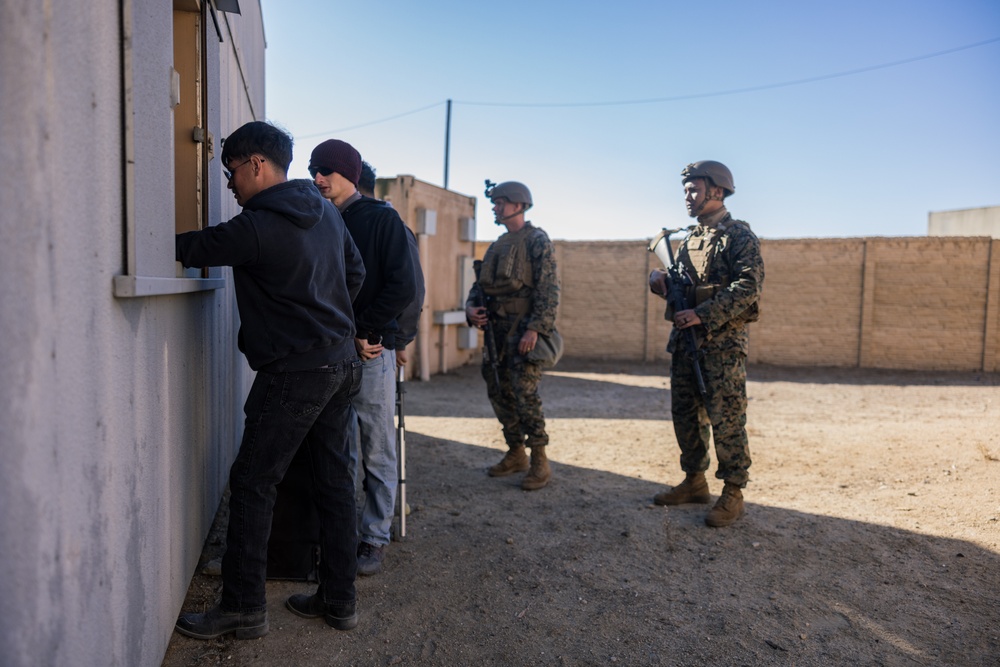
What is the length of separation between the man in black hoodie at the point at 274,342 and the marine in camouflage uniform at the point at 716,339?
223 centimetres

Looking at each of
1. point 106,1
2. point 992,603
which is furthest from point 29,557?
point 992,603

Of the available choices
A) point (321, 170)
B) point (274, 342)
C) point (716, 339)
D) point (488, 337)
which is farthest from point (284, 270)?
point (488, 337)

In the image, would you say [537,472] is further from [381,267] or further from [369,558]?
[381,267]

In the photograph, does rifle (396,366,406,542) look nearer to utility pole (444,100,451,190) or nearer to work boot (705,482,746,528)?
work boot (705,482,746,528)

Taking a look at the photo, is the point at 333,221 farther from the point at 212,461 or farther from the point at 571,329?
the point at 571,329

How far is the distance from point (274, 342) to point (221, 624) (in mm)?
1055

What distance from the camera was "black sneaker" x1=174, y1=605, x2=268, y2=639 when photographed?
260 cm

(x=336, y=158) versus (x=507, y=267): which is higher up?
(x=336, y=158)

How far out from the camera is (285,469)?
2625 millimetres

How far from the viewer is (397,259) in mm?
3250

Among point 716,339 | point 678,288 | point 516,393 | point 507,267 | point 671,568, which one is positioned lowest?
point 671,568

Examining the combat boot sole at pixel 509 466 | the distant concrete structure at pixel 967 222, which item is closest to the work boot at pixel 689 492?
the combat boot sole at pixel 509 466

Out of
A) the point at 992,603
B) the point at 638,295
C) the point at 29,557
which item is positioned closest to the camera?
the point at 29,557

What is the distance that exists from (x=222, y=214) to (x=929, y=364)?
1238cm
